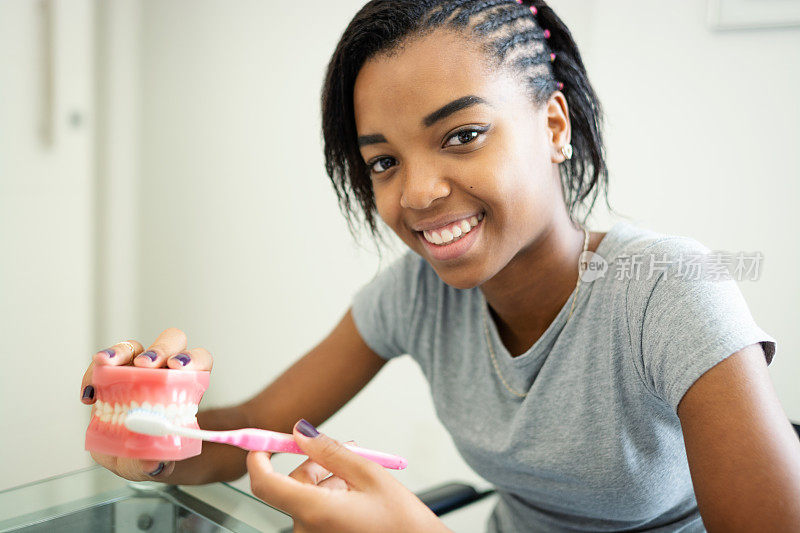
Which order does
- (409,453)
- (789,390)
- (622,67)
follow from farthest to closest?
(409,453), (622,67), (789,390)

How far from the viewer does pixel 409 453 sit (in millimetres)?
1892

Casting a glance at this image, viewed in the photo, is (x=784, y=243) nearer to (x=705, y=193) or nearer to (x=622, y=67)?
(x=705, y=193)

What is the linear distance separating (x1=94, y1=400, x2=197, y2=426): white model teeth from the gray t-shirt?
1.51ft

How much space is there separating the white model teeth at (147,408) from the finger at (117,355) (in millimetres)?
43

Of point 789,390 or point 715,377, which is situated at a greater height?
point 715,377

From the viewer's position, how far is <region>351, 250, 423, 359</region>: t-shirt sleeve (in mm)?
1129

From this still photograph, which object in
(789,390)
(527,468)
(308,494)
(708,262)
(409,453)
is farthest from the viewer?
(409,453)

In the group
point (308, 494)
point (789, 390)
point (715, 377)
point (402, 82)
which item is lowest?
point (789, 390)

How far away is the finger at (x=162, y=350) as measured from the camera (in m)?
0.72

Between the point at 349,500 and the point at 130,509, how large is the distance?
318 mm

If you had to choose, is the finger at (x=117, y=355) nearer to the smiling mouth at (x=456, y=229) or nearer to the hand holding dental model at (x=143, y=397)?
the hand holding dental model at (x=143, y=397)

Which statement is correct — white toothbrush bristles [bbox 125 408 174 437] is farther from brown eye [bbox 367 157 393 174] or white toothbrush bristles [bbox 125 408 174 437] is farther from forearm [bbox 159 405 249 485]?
brown eye [bbox 367 157 393 174]

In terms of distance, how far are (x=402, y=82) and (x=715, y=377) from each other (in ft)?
1.61

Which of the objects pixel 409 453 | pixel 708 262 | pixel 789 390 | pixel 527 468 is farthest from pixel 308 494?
pixel 409 453
